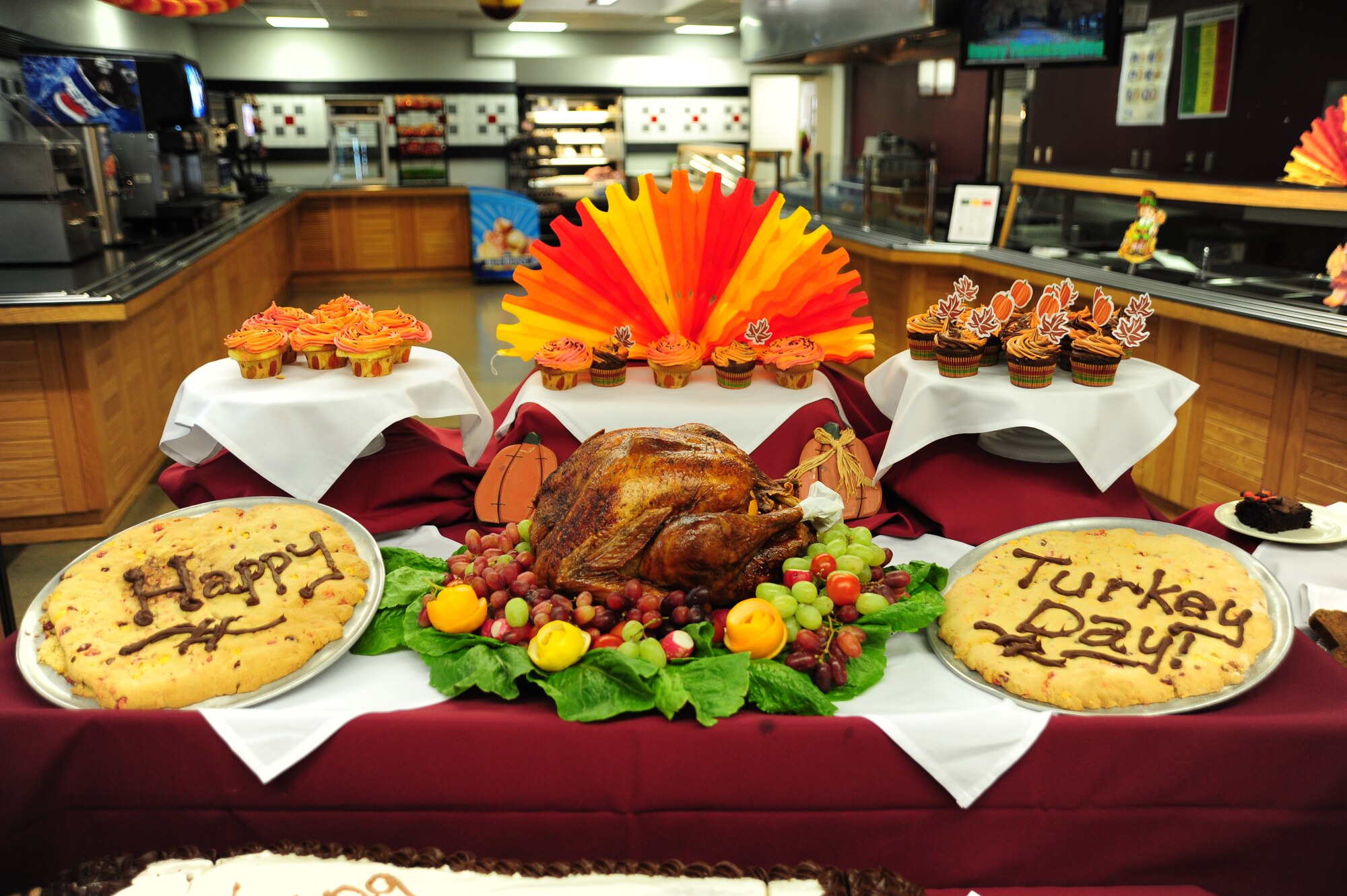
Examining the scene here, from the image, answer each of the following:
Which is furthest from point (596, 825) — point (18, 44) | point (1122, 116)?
point (1122, 116)

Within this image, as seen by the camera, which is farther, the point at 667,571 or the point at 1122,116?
the point at 1122,116

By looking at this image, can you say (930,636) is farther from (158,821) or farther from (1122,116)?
(1122,116)

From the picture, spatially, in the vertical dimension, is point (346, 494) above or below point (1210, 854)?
above

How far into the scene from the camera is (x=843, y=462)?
101 inches

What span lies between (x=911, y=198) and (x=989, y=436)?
372 centimetres

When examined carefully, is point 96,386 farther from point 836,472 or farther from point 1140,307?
point 1140,307

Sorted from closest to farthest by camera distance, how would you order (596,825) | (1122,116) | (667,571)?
(596,825) → (667,571) → (1122,116)

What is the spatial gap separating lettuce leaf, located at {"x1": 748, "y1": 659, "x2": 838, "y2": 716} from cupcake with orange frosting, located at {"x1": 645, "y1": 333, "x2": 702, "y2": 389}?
1148 millimetres

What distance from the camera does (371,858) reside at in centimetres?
148

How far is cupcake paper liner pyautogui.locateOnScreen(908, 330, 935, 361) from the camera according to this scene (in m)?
2.70

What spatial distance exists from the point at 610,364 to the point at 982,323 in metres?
1.03

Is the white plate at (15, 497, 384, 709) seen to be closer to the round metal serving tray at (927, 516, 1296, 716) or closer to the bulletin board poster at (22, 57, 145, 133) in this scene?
the round metal serving tray at (927, 516, 1296, 716)

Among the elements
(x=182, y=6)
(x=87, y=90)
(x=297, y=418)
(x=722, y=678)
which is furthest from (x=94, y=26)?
(x=722, y=678)

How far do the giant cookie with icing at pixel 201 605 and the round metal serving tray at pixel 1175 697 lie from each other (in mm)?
1220
